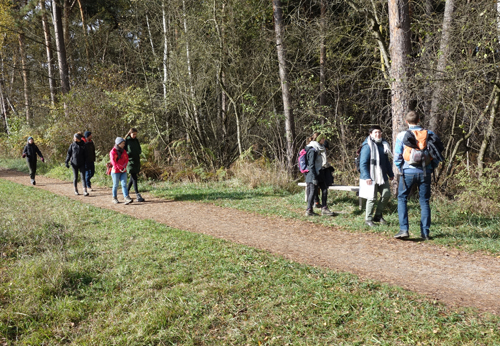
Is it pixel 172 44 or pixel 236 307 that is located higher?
pixel 172 44

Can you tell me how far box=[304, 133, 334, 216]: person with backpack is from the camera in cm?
783

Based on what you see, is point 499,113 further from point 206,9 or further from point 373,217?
point 206,9

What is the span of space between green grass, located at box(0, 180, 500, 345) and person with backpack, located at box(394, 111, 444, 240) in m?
2.13

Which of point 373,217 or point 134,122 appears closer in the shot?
point 373,217

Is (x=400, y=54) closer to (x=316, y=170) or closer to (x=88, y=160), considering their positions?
(x=316, y=170)

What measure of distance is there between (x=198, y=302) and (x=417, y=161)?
397 cm

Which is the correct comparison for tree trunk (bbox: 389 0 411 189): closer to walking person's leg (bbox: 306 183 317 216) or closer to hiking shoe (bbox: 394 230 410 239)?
walking person's leg (bbox: 306 183 317 216)

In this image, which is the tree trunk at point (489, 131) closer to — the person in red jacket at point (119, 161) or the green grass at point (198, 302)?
the green grass at point (198, 302)

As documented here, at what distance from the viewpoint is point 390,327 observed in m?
3.38

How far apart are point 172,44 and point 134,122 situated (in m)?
3.91

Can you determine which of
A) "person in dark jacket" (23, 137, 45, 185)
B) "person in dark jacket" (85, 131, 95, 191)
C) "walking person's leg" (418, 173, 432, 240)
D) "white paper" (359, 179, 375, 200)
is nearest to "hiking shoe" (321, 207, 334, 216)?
"white paper" (359, 179, 375, 200)

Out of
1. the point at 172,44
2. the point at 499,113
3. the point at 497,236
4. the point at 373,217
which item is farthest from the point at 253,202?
the point at 172,44

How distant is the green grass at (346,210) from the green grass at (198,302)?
2.33 m

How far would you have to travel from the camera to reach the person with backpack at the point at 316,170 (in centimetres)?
783
